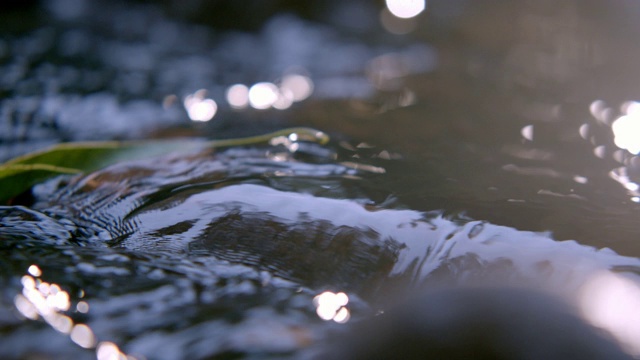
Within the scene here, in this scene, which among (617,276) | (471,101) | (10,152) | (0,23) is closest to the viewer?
(617,276)

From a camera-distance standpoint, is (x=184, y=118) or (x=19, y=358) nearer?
(x=19, y=358)

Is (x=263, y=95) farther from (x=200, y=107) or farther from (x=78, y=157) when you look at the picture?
(x=78, y=157)

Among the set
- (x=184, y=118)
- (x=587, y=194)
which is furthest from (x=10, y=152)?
(x=587, y=194)

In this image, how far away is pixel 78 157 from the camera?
3.44 ft

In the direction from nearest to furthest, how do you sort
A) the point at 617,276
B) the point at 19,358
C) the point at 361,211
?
the point at 19,358 → the point at 617,276 → the point at 361,211

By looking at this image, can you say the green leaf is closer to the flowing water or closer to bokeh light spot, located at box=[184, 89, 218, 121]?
the flowing water

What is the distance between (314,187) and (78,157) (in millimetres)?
426

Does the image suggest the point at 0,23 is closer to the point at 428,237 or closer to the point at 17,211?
the point at 17,211

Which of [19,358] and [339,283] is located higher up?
[339,283]

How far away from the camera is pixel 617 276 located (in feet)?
2.11

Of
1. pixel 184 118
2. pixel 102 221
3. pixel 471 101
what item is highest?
pixel 471 101

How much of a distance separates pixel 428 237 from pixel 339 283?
13cm

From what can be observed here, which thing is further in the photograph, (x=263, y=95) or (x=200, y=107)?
(x=263, y=95)

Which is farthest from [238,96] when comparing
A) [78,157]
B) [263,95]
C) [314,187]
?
[314,187]
